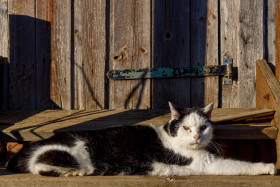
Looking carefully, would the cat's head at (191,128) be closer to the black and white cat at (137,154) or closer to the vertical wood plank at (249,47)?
the black and white cat at (137,154)

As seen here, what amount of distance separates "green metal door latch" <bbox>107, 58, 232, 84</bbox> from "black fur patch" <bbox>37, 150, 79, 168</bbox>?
1197mm

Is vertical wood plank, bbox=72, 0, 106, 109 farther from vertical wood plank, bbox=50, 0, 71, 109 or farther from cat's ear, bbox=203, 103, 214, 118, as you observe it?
cat's ear, bbox=203, 103, 214, 118

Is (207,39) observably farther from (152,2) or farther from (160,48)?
(152,2)

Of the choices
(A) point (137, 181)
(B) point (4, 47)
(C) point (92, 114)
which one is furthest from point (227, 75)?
(B) point (4, 47)

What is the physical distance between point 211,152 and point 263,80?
0.95 metres

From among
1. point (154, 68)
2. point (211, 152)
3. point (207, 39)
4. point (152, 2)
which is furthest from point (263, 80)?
point (152, 2)

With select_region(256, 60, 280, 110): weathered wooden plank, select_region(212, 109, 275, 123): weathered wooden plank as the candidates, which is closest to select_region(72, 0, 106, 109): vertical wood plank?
select_region(212, 109, 275, 123): weathered wooden plank

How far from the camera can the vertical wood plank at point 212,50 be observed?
2998mm

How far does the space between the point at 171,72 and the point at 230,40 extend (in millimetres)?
747

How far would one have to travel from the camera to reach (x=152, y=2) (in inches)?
120

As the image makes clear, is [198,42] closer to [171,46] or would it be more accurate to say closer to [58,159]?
[171,46]

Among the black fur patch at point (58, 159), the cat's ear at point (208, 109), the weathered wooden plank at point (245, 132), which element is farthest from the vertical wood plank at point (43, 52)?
the weathered wooden plank at point (245, 132)

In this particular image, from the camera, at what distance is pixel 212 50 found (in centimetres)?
300

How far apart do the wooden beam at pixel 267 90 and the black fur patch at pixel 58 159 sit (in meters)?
1.73
